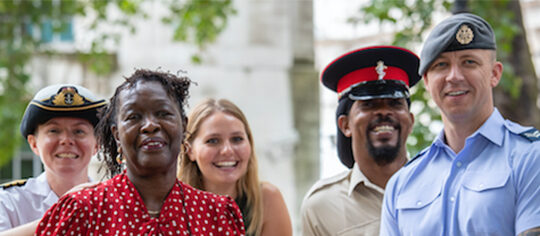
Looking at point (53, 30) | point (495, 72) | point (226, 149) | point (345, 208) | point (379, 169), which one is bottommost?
point (345, 208)

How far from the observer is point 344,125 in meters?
4.06

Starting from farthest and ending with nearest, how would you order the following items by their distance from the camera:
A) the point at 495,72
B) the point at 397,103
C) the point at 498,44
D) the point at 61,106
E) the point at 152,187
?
the point at 498,44
the point at 397,103
the point at 61,106
the point at 495,72
the point at 152,187

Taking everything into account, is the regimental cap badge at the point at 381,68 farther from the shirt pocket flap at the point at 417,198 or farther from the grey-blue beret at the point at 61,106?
the grey-blue beret at the point at 61,106

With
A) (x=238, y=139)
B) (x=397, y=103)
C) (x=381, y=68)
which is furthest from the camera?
(x=238, y=139)

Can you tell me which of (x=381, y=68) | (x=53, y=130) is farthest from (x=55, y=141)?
(x=381, y=68)

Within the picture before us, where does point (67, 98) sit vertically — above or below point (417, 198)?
above

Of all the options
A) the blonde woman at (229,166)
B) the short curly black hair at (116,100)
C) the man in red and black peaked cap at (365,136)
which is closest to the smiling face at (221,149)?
the blonde woman at (229,166)

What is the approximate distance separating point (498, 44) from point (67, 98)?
5.06 meters

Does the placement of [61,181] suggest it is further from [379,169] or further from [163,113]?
[379,169]

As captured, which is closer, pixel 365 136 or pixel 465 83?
pixel 465 83

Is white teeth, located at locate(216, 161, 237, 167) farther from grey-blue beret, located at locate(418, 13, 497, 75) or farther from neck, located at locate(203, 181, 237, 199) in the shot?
grey-blue beret, located at locate(418, 13, 497, 75)

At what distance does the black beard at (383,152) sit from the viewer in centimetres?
383

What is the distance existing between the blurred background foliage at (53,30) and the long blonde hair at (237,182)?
5631 millimetres

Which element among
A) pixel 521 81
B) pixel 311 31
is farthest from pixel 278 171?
pixel 521 81
